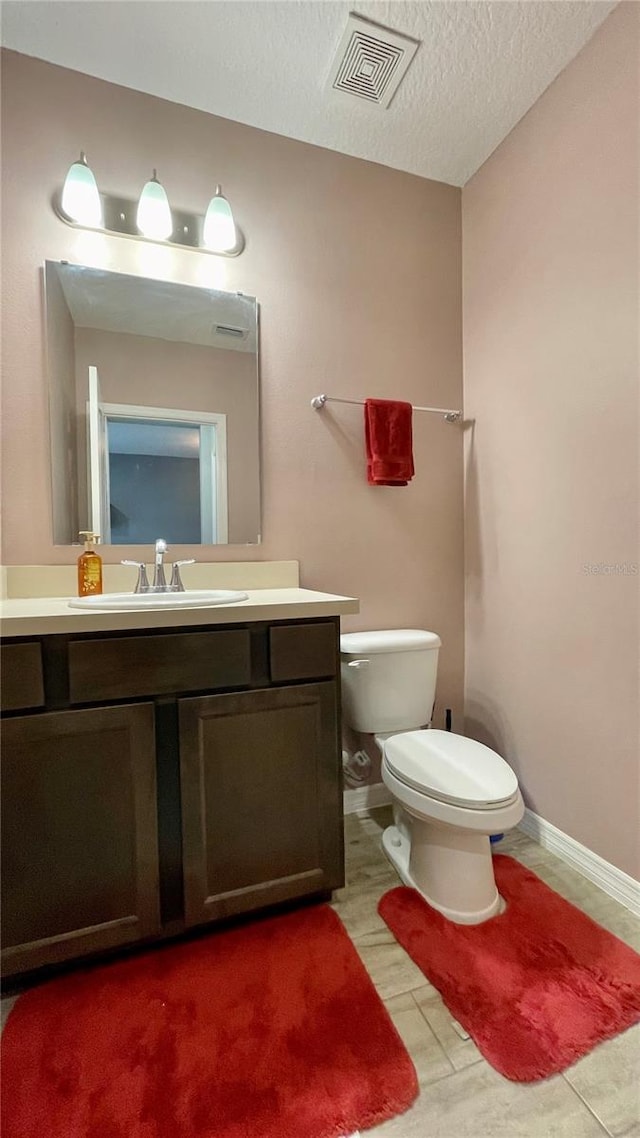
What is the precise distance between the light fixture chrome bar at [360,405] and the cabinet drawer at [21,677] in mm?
1196

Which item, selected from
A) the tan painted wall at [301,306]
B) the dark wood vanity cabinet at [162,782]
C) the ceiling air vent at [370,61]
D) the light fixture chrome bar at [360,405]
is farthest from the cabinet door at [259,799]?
the ceiling air vent at [370,61]

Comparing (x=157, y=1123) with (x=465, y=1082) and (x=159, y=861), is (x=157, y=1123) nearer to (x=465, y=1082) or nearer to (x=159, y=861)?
(x=159, y=861)

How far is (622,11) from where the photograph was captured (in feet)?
4.26

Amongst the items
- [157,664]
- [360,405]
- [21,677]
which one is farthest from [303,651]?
[360,405]

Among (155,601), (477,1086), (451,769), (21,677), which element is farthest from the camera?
(451,769)

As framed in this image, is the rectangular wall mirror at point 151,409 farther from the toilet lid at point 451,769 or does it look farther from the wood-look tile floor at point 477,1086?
the wood-look tile floor at point 477,1086

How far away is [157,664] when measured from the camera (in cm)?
113

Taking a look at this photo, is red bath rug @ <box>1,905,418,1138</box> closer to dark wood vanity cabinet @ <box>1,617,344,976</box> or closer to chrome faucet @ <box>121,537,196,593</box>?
dark wood vanity cabinet @ <box>1,617,344,976</box>

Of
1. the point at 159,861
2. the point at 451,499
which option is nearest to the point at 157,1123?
the point at 159,861

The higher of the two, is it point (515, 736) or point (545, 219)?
point (545, 219)

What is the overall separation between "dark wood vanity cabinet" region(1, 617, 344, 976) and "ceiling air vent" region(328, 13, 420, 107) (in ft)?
5.43

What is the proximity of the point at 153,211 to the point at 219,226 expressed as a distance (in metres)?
0.20

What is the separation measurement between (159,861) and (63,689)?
0.47 m

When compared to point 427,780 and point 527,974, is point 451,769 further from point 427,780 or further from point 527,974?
point 527,974
